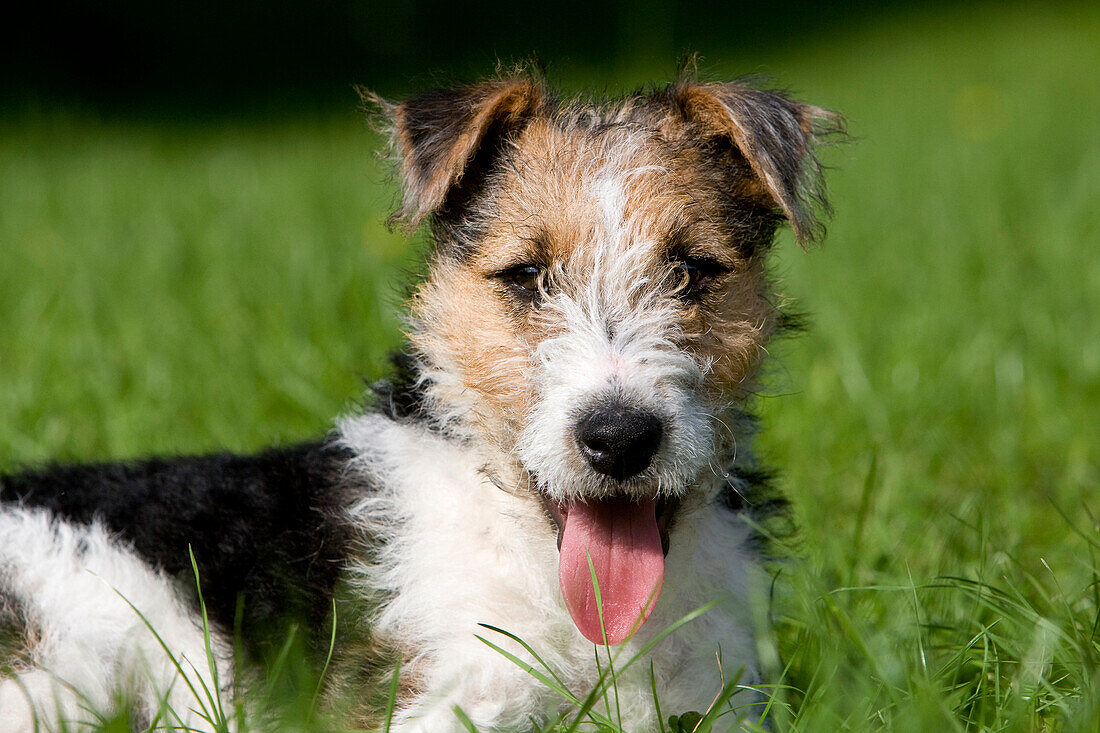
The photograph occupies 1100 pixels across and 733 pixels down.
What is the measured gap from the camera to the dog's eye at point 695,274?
334 cm

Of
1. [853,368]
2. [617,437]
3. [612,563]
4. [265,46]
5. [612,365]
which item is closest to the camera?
[617,437]

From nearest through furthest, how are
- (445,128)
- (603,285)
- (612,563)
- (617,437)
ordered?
1. (617,437)
2. (612,563)
3. (603,285)
4. (445,128)

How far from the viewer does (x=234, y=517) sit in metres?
3.65

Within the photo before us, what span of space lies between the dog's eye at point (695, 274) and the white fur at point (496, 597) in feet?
2.42

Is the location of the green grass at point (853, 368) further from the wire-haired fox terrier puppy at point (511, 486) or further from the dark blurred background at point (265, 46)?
the dark blurred background at point (265, 46)

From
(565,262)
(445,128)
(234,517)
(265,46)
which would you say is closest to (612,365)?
(565,262)

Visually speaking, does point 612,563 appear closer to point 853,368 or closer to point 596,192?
point 596,192

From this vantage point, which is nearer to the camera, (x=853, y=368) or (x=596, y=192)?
(x=596, y=192)

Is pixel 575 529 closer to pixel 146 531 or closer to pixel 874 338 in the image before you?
pixel 146 531

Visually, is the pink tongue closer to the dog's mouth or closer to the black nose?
the dog's mouth

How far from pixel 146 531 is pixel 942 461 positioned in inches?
166

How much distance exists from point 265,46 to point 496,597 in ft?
85.1

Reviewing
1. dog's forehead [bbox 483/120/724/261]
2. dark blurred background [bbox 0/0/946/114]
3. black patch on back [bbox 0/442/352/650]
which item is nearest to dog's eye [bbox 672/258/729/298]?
dog's forehead [bbox 483/120/724/261]

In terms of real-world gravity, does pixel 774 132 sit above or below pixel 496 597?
above
